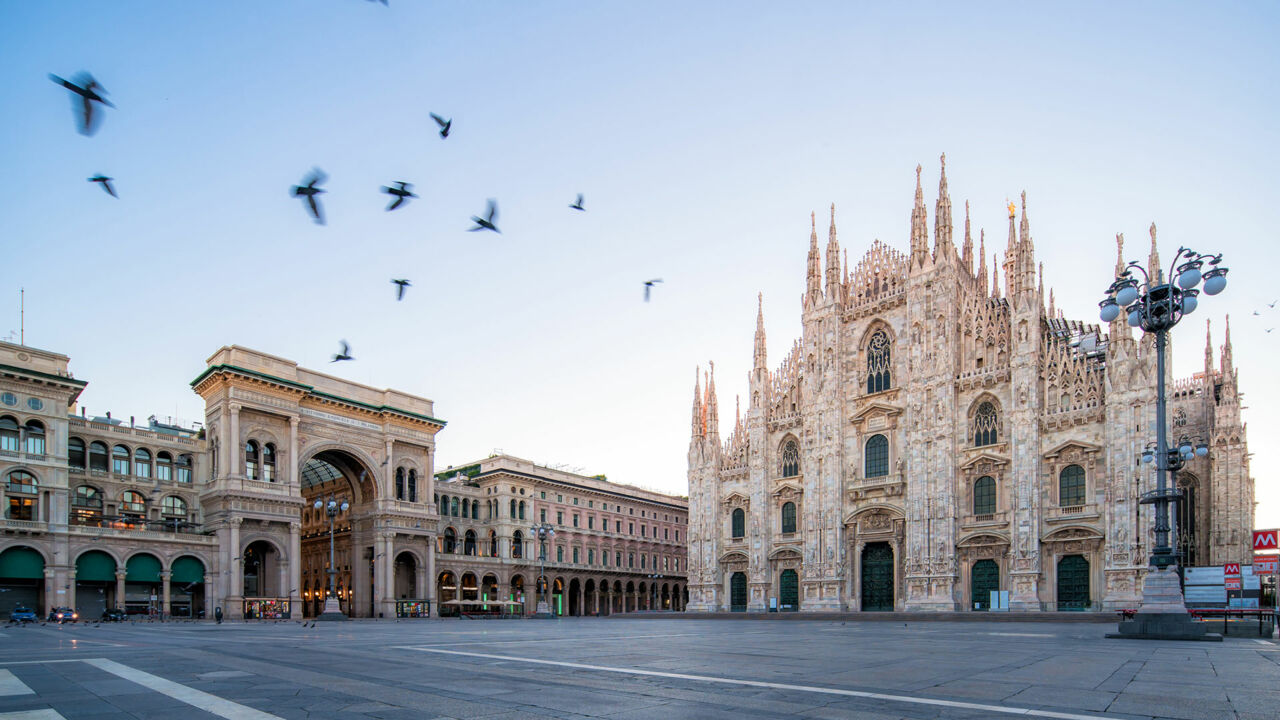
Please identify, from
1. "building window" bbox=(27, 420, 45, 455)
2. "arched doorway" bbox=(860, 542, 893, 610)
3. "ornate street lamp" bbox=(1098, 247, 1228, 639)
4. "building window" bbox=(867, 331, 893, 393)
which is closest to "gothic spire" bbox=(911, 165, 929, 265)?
"building window" bbox=(867, 331, 893, 393)

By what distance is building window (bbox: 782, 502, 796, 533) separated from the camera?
55.8 m

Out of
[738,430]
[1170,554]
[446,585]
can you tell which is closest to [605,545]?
[446,585]

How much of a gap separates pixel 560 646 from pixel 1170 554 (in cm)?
1442

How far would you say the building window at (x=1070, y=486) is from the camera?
4281cm

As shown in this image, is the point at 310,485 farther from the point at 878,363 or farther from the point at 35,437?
the point at 878,363

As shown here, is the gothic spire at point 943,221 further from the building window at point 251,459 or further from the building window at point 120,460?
the building window at point 120,460

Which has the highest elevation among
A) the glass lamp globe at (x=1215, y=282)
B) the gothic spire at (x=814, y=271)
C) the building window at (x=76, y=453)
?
the gothic spire at (x=814, y=271)

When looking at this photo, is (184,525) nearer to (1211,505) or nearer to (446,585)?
(446,585)

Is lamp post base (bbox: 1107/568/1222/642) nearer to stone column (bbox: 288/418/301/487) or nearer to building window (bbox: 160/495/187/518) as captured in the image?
stone column (bbox: 288/418/301/487)

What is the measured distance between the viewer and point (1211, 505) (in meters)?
51.1

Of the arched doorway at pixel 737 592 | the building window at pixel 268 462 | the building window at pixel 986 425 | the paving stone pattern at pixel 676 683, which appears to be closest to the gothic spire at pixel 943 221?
the building window at pixel 986 425

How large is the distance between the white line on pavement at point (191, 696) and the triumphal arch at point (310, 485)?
44.4 meters

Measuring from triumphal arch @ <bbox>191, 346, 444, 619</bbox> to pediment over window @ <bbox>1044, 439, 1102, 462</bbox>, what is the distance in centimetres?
4329

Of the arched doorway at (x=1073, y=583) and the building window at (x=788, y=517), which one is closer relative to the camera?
the arched doorway at (x=1073, y=583)
